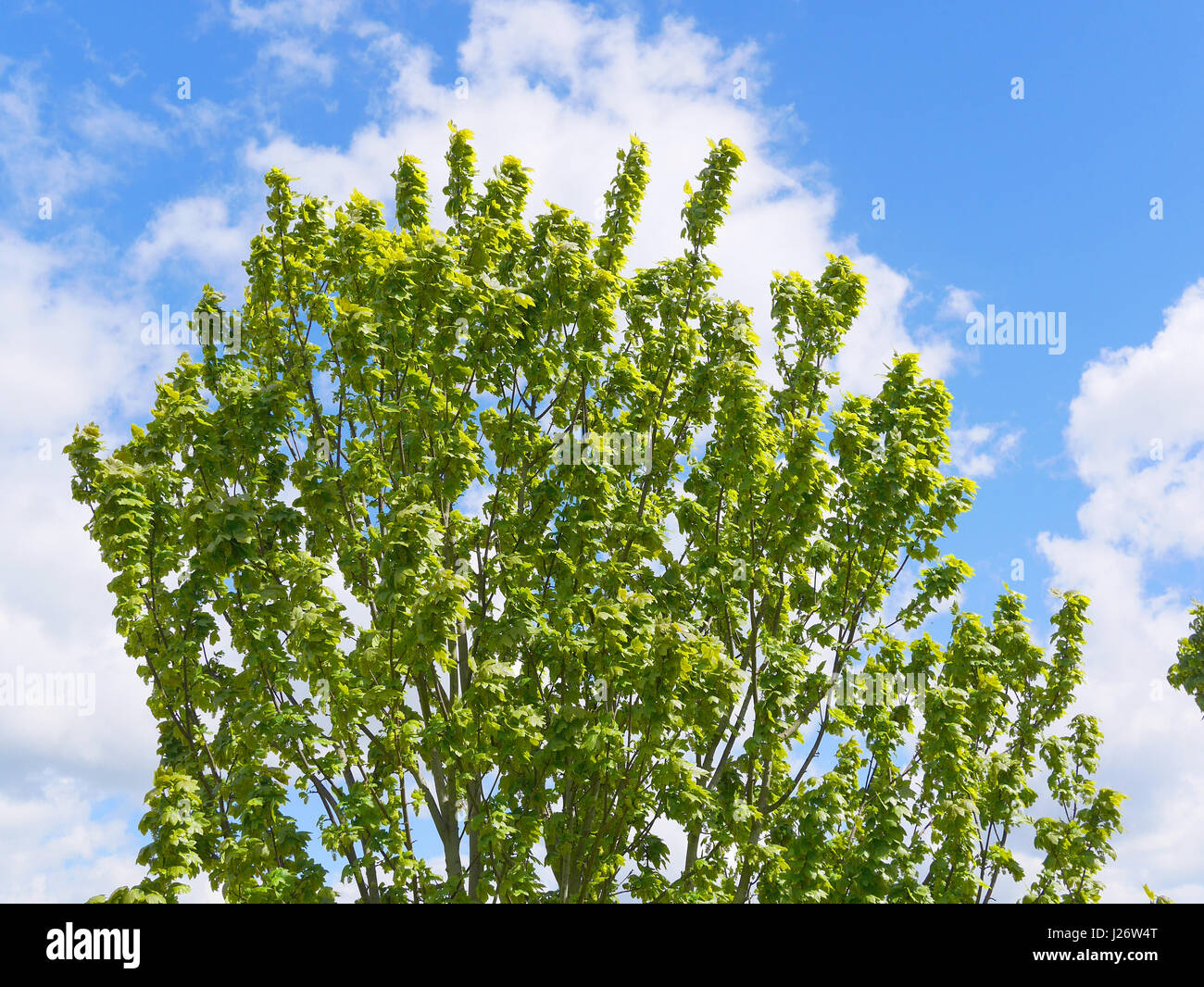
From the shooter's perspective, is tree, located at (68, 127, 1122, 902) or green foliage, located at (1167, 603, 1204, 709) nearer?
tree, located at (68, 127, 1122, 902)

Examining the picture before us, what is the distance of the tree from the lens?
11.6 m

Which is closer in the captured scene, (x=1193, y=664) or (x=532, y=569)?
(x=532, y=569)

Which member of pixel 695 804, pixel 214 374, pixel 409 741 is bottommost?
pixel 695 804

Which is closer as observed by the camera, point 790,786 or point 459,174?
point 790,786

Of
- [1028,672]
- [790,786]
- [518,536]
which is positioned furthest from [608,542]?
[1028,672]

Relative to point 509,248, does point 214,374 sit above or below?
below

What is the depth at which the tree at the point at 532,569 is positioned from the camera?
37.9 ft

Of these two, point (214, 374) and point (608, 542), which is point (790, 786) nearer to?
point (608, 542)

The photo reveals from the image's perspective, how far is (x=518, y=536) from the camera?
13312mm

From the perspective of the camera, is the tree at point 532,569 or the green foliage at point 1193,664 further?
the green foliage at point 1193,664

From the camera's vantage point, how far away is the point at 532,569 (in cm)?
1278
